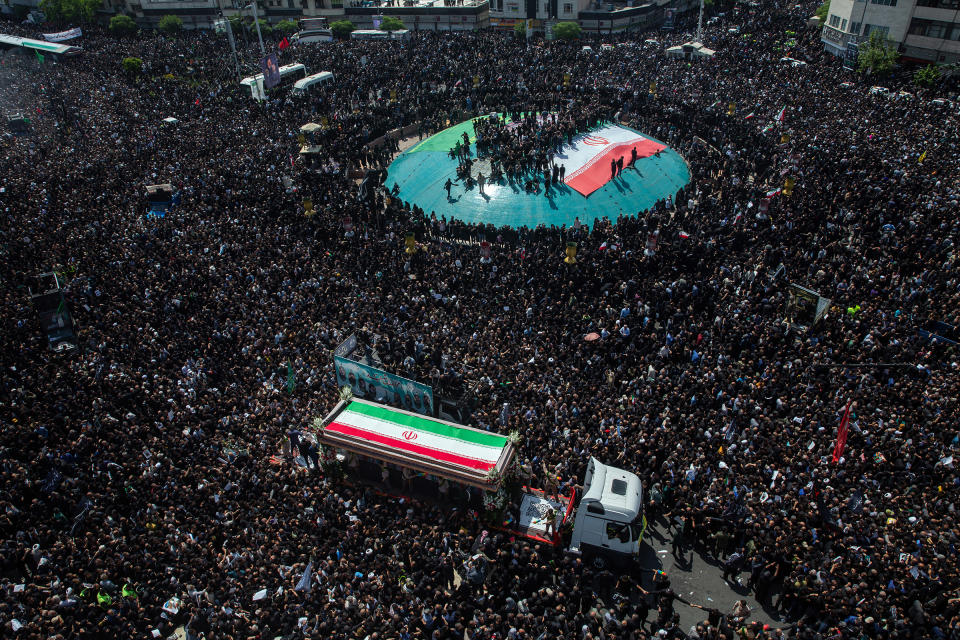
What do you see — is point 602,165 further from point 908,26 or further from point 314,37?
point 314,37

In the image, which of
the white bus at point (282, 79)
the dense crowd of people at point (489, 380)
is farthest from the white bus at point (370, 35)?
the dense crowd of people at point (489, 380)

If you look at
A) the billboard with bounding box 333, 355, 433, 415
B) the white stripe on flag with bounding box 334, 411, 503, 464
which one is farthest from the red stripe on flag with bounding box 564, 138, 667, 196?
the white stripe on flag with bounding box 334, 411, 503, 464

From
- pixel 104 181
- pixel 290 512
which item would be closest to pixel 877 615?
pixel 290 512

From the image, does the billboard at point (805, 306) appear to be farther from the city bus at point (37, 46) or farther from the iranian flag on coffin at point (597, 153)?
the city bus at point (37, 46)

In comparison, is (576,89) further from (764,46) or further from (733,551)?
(733,551)

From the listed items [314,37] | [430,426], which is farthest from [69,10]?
[430,426]
